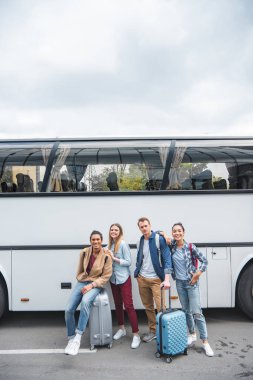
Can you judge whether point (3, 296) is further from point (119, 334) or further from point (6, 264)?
point (119, 334)

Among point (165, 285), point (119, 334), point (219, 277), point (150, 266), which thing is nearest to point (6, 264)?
point (119, 334)

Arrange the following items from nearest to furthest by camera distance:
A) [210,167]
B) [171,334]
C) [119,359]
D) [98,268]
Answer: [171,334], [119,359], [98,268], [210,167]

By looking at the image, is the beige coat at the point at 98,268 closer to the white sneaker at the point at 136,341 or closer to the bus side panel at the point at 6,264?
the white sneaker at the point at 136,341

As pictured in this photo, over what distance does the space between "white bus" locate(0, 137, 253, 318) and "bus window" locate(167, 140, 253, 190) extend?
0.02 m

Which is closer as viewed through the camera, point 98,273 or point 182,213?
point 98,273

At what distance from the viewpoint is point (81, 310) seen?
4.86 meters

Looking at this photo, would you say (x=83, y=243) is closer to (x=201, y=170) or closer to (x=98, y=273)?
(x=98, y=273)

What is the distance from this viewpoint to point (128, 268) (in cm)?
520

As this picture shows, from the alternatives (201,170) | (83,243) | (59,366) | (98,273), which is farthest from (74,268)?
(201,170)

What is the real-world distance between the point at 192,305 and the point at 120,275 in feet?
3.50

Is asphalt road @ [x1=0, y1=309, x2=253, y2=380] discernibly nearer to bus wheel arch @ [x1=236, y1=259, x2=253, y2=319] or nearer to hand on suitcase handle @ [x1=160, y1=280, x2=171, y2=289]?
bus wheel arch @ [x1=236, y1=259, x2=253, y2=319]

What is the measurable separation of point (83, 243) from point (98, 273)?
77 cm

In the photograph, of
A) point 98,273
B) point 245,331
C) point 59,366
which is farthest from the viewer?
point 245,331

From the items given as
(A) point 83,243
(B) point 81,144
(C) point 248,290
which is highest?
(B) point 81,144
